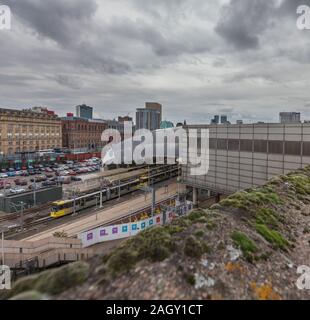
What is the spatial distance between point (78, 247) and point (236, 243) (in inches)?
882

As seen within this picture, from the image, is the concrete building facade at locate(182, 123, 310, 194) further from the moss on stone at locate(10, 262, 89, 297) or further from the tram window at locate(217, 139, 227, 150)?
the moss on stone at locate(10, 262, 89, 297)

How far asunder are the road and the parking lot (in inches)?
850

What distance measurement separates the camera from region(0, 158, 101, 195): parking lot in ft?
191

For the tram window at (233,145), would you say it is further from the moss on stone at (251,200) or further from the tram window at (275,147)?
the moss on stone at (251,200)

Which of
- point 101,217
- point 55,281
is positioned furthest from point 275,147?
point 55,281

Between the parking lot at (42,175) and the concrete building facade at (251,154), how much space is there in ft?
117

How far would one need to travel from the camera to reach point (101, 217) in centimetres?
3603

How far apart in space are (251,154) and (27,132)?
3016 inches

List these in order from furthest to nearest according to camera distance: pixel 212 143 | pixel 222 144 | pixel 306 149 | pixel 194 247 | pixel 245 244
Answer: pixel 212 143 < pixel 222 144 < pixel 306 149 < pixel 245 244 < pixel 194 247

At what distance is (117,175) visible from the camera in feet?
171

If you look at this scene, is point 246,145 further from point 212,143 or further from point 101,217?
point 101,217

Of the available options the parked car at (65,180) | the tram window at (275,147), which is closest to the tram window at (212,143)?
the tram window at (275,147)

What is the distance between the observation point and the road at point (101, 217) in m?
30.8
